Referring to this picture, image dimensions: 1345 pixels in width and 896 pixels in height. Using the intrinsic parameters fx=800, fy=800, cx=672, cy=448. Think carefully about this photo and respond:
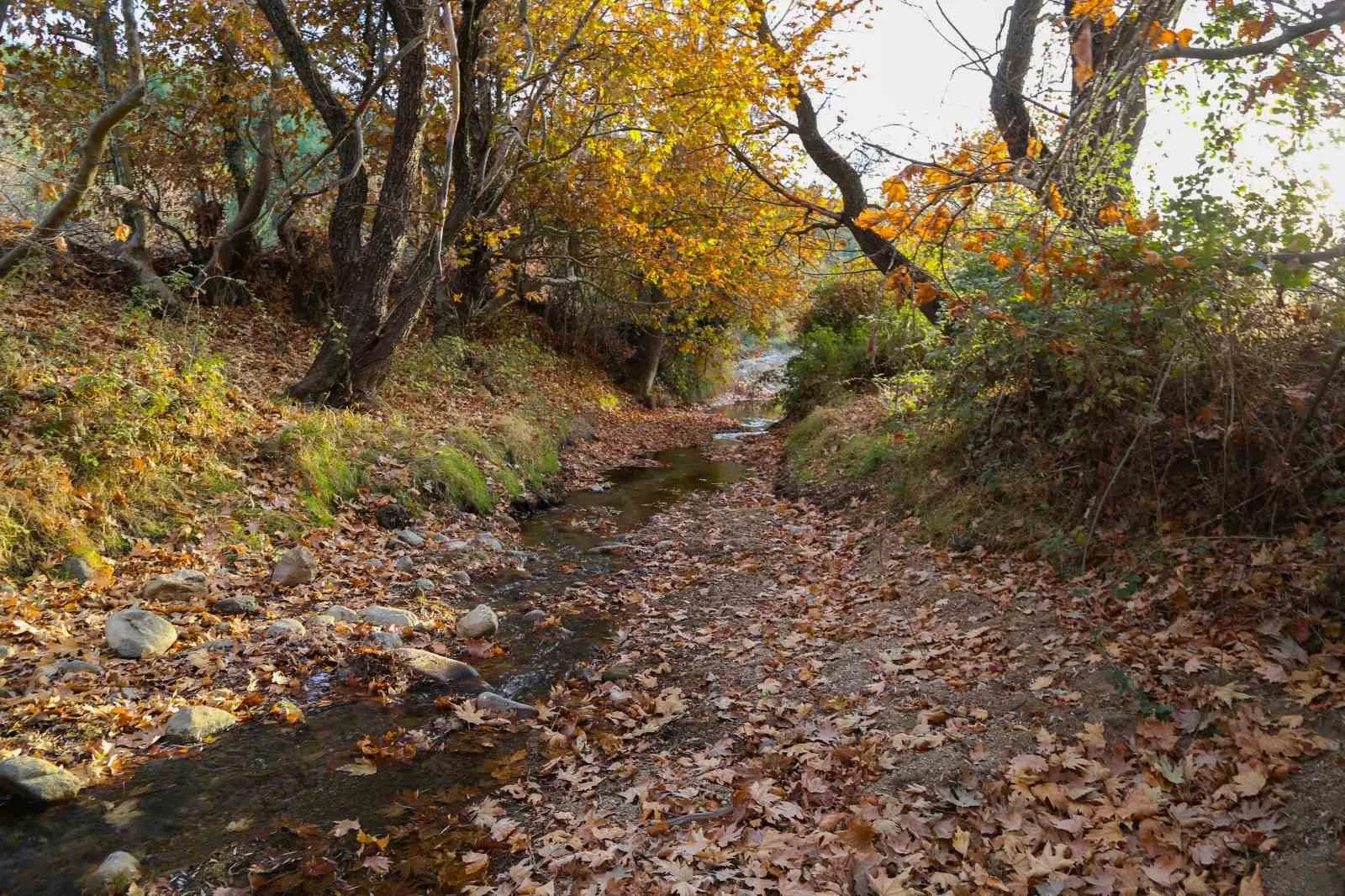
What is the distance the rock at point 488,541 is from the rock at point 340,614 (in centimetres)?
250

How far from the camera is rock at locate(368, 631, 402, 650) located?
20.9ft

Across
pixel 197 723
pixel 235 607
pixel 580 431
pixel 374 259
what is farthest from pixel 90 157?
pixel 580 431

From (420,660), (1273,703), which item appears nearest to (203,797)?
(420,660)

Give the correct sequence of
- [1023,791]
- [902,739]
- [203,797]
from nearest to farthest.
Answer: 1. [1023,791]
2. [203,797]
3. [902,739]

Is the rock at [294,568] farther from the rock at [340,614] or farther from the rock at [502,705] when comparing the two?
the rock at [502,705]

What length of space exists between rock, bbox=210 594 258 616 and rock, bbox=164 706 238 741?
4.81ft

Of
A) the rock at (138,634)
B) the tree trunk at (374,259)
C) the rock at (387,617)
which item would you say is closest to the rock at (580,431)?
the tree trunk at (374,259)

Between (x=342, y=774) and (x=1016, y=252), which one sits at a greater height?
→ (x=1016, y=252)

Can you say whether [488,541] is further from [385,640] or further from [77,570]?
[77,570]

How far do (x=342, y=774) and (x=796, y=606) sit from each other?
414 centimetres

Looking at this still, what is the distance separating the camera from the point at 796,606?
7445mm

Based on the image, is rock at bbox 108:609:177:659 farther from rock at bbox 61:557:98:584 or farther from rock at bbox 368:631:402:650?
rock at bbox 368:631:402:650

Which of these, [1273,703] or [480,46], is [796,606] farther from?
[480,46]

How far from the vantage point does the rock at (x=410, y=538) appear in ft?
29.4
